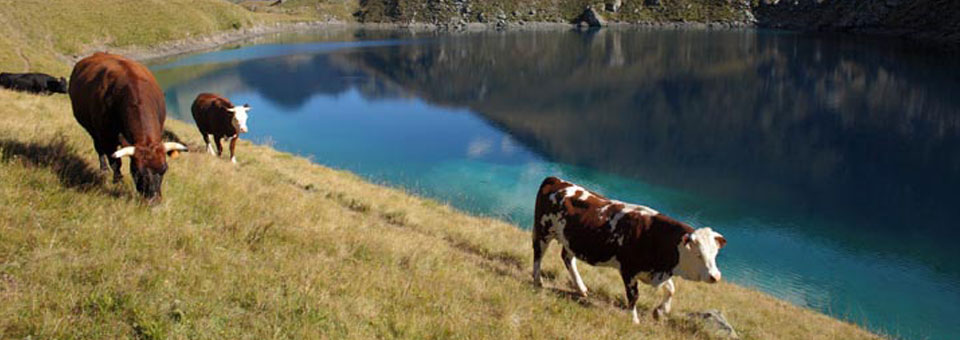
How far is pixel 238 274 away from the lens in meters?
6.64

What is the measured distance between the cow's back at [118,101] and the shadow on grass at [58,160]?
57 centimetres

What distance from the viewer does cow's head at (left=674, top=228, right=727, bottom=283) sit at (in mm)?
8711

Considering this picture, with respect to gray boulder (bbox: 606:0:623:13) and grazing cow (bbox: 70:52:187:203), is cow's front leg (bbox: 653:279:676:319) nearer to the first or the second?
grazing cow (bbox: 70:52:187:203)

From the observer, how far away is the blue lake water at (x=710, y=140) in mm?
21472

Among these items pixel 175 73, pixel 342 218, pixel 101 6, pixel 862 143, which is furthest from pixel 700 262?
pixel 101 6

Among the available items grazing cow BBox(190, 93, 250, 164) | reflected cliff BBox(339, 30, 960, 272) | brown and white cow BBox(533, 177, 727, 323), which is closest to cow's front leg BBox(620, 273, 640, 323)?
brown and white cow BBox(533, 177, 727, 323)

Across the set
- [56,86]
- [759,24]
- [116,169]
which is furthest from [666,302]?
→ [759,24]

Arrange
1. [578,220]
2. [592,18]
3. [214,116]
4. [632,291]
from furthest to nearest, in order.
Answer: [592,18] → [214,116] → [578,220] → [632,291]

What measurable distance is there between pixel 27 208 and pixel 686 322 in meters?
10.2

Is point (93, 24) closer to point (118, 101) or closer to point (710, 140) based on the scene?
point (710, 140)

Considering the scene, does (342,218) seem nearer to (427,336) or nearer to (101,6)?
(427,336)

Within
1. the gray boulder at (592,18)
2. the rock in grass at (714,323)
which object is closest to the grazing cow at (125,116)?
the rock in grass at (714,323)

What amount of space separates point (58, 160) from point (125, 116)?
4.75 ft

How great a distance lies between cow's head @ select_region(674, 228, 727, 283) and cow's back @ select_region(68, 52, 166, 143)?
846cm
